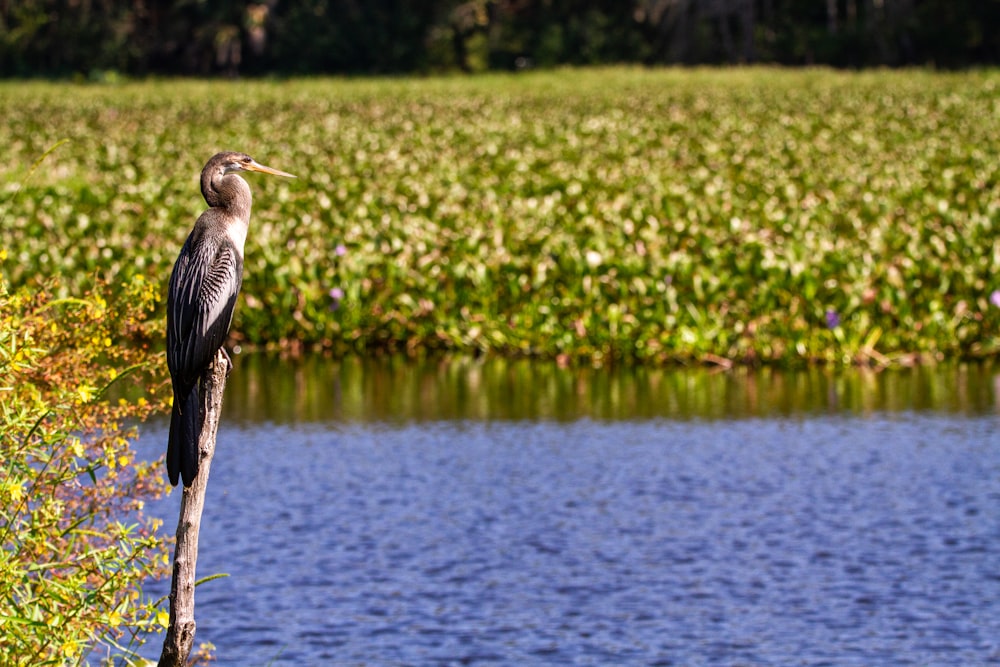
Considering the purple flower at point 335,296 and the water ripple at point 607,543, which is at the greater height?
the purple flower at point 335,296

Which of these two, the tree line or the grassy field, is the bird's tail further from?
the tree line

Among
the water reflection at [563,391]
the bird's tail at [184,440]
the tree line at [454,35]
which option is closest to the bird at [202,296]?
Result: the bird's tail at [184,440]

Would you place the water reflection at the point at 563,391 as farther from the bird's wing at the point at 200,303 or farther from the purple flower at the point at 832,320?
the bird's wing at the point at 200,303

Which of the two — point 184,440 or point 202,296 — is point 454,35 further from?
point 184,440

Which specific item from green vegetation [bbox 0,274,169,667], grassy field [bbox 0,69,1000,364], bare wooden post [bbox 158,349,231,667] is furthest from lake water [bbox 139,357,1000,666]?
bare wooden post [bbox 158,349,231,667]

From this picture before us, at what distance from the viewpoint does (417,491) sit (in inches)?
392

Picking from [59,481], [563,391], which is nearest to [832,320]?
[563,391]

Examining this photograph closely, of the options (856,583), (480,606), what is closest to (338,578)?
(480,606)

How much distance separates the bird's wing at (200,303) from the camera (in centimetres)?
493

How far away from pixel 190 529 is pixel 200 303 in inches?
26.0

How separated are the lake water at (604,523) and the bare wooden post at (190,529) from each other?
1.93 m

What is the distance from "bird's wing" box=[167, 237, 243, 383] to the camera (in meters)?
4.93

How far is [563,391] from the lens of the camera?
1330 centimetres

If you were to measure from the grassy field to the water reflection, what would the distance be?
56 centimetres
